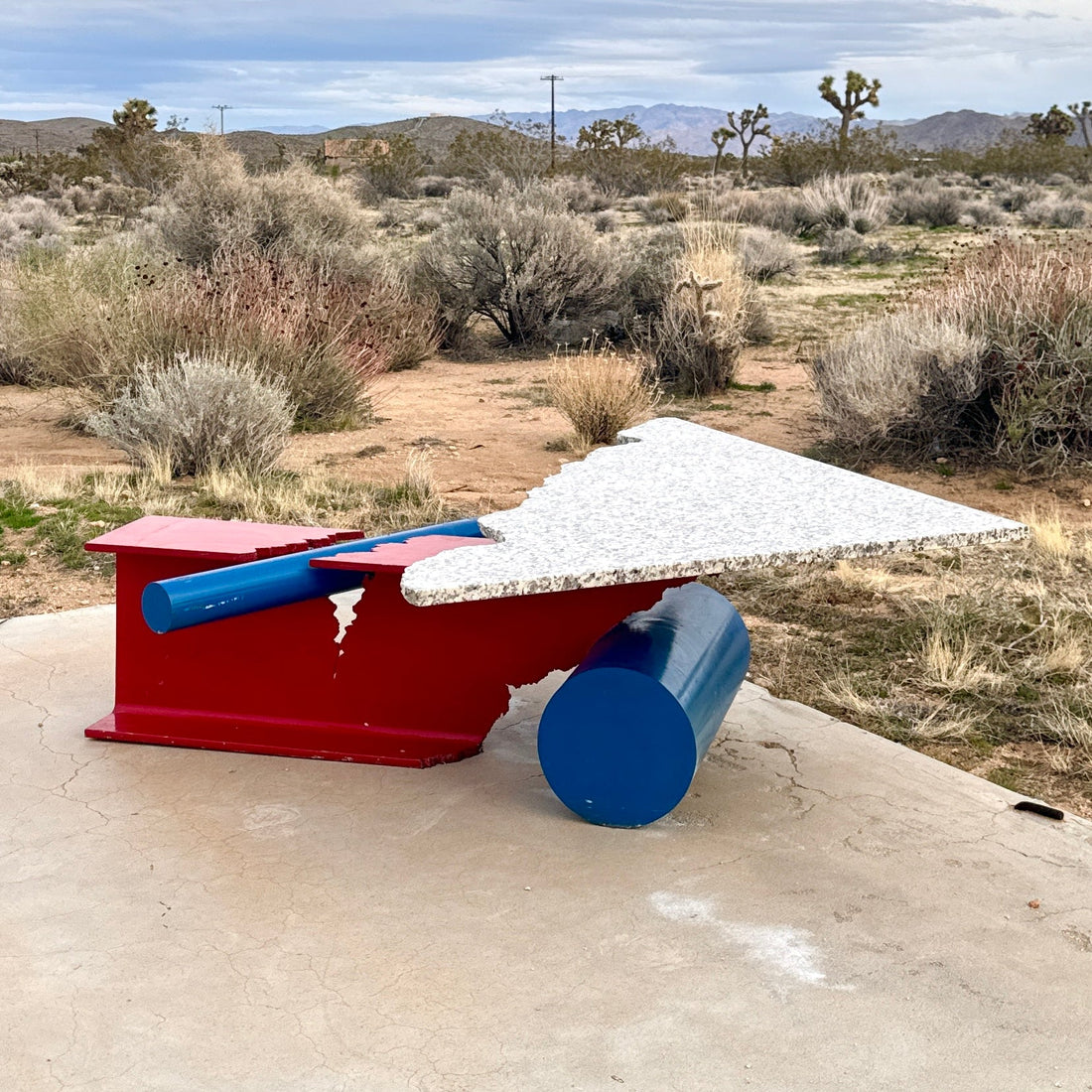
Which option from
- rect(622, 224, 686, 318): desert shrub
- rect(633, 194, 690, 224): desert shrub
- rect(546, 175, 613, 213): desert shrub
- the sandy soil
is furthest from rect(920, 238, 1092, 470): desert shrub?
rect(546, 175, 613, 213): desert shrub

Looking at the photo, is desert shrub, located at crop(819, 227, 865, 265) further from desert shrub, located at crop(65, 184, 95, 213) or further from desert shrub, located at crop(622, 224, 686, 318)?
desert shrub, located at crop(65, 184, 95, 213)

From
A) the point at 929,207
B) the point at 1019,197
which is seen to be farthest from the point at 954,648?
the point at 1019,197

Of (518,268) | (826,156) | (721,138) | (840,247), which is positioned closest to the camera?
(518,268)

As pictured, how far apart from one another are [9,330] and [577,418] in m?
6.05

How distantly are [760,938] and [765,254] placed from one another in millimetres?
16561

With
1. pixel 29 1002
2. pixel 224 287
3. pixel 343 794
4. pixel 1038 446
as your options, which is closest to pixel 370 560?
pixel 343 794

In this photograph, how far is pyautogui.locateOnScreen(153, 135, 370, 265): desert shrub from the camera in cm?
1429

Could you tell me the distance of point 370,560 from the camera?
3346 mm

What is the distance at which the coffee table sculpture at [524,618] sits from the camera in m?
3.07

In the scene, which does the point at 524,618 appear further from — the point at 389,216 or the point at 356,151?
the point at 356,151

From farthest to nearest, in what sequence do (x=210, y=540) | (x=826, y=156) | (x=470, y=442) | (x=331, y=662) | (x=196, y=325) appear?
(x=826, y=156) < (x=470, y=442) < (x=196, y=325) < (x=210, y=540) < (x=331, y=662)

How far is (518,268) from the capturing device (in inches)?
575

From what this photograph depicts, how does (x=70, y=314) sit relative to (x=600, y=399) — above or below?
above

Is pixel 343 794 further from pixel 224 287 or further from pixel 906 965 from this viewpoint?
pixel 224 287
